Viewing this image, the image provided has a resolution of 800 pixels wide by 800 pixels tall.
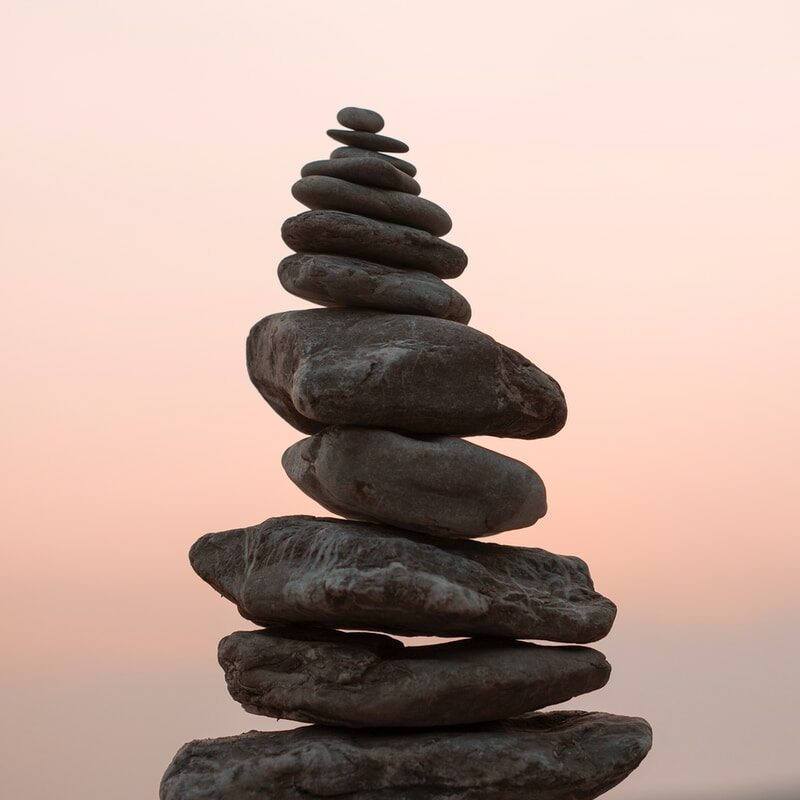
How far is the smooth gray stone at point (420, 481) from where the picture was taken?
760 centimetres

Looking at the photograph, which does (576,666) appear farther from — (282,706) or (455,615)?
(282,706)

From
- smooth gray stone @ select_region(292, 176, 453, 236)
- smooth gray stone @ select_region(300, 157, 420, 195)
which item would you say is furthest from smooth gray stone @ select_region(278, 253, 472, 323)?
smooth gray stone @ select_region(300, 157, 420, 195)

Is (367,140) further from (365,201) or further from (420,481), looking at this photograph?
(420,481)

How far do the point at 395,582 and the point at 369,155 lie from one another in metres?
2.81

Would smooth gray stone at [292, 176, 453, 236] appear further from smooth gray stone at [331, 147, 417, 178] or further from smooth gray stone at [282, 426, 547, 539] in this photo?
smooth gray stone at [282, 426, 547, 539]

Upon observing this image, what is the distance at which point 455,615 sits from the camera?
734cm

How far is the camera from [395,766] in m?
7.36

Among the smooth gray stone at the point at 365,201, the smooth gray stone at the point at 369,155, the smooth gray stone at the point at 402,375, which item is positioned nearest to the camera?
the smooth gray stone at the point at 402,375

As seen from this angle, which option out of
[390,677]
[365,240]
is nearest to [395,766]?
[390,677]

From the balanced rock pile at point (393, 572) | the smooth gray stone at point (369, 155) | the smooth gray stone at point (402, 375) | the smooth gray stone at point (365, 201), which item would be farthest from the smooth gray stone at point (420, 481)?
the smooth gray stone at point (369, 155)

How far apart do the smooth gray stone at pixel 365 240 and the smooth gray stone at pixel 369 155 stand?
440 millimetres

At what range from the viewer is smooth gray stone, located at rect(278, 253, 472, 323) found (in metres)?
8.01

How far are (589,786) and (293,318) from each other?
3236 millimetres

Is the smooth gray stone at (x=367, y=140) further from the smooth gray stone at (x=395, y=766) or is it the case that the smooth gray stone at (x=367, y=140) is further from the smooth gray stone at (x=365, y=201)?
the smooth gray stone at (x=395, y=766)
